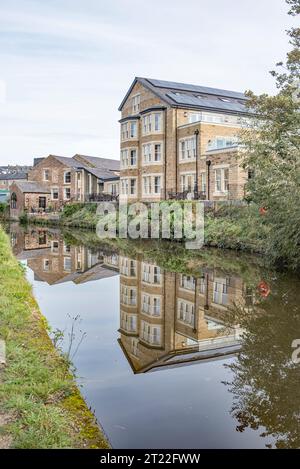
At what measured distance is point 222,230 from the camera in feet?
79.0

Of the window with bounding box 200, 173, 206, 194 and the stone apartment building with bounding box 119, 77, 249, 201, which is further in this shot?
the window with bounding box 200, 173, 206, 194

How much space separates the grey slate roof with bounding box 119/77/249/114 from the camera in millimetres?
36259

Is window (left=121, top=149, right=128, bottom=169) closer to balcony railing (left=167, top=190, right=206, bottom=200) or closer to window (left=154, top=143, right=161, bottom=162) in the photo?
window (left=154, top=143, right=161, bottom=162)

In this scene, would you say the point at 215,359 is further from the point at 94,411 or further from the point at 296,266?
the point at 296,266

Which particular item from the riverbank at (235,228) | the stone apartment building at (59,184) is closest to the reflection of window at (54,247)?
the riverbank at (235,228)

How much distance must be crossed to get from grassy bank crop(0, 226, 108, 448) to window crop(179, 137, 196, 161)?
27920 millimetres

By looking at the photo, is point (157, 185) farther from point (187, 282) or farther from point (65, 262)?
point (187, 282)

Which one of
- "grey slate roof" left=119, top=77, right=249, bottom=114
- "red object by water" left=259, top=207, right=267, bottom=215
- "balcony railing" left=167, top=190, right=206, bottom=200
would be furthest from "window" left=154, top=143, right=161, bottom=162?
"red object by water" left=259, top=207, right=267, bottom=215

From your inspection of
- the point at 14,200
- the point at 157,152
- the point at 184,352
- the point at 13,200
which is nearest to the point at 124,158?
the point at 157,152

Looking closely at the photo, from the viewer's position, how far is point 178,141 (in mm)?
35469

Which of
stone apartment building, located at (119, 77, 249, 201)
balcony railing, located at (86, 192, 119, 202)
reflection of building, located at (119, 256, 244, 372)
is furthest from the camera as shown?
balcony railing, located at (86, 192, 119, 202)

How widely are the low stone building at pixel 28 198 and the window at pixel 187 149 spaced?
2727cm

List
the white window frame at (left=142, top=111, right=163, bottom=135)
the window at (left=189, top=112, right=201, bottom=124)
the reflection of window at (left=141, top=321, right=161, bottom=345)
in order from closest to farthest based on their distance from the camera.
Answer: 1. the reflection of window at (left=141, top=321, right=161, bottom=345)
2. the window at (left=189, top=112, right=201, bottom=124)
3. the white window frame at (left=142, top=111, right=163, bottom=135)
